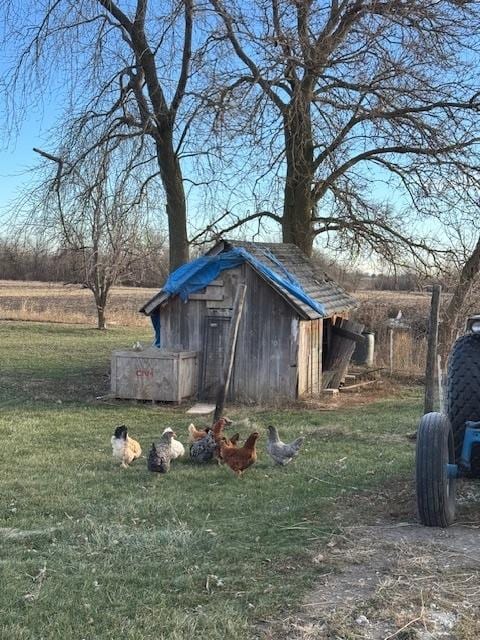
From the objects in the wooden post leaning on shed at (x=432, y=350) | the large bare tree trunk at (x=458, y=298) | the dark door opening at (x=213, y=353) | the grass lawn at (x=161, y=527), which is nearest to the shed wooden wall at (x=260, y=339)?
the dark door opening at (x=213, y=353)

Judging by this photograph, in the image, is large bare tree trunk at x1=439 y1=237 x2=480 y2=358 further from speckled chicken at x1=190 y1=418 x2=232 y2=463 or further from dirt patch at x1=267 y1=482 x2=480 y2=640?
dirt patch at x1=267 y1=482 x2=480 y2=640

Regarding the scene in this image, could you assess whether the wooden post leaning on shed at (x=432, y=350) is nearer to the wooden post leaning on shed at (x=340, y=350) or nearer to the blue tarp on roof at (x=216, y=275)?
the blue tarp on roof at (x=216, y=275)

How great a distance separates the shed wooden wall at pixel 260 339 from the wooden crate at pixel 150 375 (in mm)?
1009

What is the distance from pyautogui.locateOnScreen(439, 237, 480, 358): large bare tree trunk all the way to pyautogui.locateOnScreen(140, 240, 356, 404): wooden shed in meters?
2.94

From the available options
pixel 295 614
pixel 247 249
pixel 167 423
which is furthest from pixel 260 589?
pixel 247 249

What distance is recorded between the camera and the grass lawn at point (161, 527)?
396cm

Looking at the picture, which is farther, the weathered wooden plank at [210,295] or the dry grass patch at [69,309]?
the dry grass patch at [69,309]

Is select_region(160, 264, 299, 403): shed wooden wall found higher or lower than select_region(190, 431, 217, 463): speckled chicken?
higher

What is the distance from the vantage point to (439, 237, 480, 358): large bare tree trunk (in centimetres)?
1537

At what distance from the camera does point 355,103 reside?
14766mm

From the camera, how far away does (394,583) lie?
14.0 feet

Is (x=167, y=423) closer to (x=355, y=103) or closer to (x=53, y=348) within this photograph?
(x=355, y=103)

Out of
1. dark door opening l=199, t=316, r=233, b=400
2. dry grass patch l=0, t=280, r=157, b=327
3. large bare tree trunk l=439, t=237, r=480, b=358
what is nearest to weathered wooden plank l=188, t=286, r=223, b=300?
dark door opening l=199, t=316, r=233, b=400

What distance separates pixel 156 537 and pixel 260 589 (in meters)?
1.26
